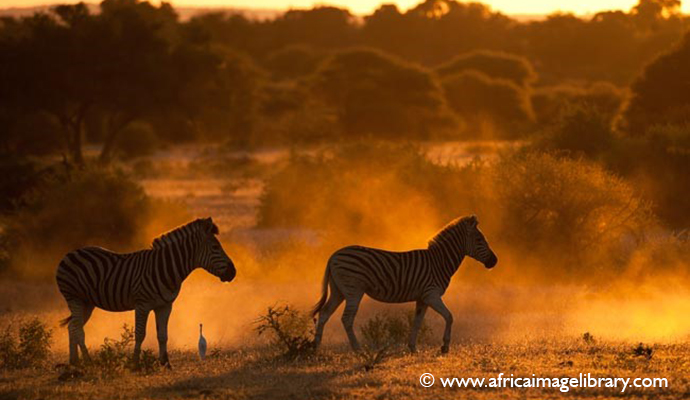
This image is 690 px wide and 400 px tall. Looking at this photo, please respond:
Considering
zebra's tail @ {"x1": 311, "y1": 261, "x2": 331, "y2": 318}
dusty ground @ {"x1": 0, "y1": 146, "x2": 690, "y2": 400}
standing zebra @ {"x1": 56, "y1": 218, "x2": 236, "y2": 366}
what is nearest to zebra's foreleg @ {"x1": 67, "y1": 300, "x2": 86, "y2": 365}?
standing zebra @ {"x1": 56, "y1": 218, "x2": 236, "y2": 366}

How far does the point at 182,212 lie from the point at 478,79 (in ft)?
128

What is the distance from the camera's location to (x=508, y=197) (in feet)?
75.8

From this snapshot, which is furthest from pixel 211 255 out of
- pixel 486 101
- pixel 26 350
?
pixel 486 101

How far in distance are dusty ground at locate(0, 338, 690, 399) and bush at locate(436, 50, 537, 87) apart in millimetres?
55501

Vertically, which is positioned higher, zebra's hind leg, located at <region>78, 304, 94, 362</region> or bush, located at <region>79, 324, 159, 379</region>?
zebra's hind leg, located at <region>78, 304, 94, 362</region>

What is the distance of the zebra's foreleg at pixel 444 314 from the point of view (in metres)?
13.2

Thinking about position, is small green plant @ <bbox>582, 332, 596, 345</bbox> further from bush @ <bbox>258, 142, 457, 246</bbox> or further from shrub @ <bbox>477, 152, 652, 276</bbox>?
bush @ <bbox>258, 142, 457, 246</bbox>

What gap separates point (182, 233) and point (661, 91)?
950 inches

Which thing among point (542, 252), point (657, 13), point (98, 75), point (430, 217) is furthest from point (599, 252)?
point (657, 13)

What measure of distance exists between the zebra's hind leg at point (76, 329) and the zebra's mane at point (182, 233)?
108 cm

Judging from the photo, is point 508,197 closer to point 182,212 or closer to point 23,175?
point 182,212

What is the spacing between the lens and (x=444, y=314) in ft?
43.5

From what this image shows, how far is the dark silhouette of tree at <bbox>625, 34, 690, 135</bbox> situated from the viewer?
1320 inches

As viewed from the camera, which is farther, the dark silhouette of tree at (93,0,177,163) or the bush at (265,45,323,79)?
the bush at (265,45,323,79)
